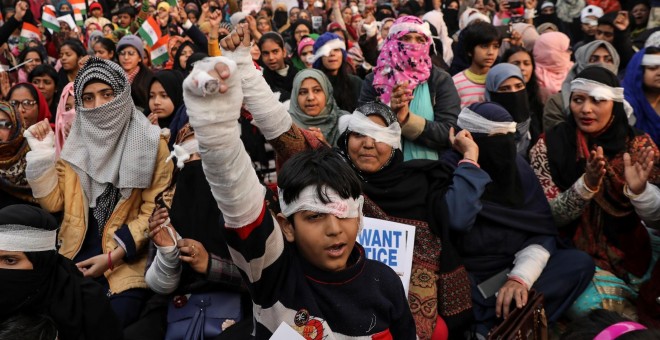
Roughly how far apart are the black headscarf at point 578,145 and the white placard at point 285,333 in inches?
95.2

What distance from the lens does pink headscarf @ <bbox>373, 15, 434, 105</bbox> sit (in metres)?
4.49

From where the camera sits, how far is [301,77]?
4.64 m

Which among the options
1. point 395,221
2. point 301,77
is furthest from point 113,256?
point 301,77

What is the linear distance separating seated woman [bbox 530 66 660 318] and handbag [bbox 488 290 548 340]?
453 mm

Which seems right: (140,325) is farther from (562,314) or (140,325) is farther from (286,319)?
(562,314)

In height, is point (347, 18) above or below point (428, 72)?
below

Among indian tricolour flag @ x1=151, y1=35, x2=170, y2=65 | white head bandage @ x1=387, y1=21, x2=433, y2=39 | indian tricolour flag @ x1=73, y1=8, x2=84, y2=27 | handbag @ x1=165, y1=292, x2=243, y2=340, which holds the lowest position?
indian tricolour flag @ x1=73, y1=8, x2=84, y2=27

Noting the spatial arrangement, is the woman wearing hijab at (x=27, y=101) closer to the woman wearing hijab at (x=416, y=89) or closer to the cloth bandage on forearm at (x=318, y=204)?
the woman wearing hijab at (x=416, y=89)

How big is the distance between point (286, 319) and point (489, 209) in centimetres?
168

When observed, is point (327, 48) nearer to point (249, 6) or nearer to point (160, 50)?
point (160, 50)

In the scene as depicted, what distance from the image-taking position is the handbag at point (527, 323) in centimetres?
269

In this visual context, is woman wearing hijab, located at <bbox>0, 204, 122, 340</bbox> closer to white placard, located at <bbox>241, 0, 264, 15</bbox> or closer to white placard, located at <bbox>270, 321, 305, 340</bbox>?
white placard, located at <bbox>270, 321, 305, 340</bbox>

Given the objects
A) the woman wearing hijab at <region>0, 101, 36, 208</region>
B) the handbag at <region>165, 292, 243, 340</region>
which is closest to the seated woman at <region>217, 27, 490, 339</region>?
the handbag at <region>165, 292, 243, 340</region>

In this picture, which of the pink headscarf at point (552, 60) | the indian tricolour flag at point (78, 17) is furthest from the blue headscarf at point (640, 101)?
the indian tricolour flag at point (78, 17)
